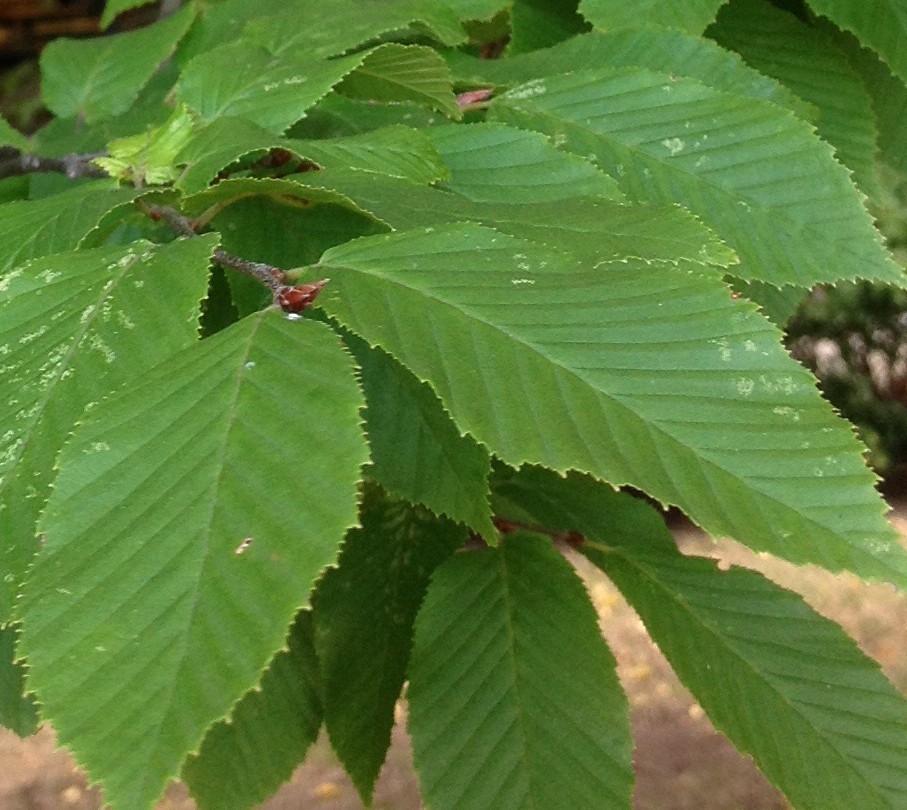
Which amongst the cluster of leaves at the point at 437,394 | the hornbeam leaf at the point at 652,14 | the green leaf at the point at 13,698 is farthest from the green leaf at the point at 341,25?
the green leaf at the point at 13,698

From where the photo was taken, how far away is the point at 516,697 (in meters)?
0.60

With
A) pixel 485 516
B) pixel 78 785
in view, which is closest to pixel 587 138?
pixel 485 516

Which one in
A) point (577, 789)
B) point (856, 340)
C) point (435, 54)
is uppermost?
point (435, 54)

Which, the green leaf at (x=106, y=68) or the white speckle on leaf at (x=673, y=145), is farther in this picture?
the green leaf at (x=106, y=68)

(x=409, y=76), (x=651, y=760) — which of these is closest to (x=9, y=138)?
(x=409, y=76)

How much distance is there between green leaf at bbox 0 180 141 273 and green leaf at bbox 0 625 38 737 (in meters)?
0.25

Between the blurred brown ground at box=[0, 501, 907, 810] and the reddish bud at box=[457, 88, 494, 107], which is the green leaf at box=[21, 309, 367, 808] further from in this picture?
the blurred brown ground at box=[0, 501, 907, 810]

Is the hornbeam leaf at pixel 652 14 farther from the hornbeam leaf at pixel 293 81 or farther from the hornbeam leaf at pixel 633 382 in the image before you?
the hornbeam leaf at pixel 633 382

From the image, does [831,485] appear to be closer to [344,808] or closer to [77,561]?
[77,561]

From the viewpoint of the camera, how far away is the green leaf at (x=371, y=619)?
0.63 metres

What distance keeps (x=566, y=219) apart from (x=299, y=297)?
0.43 ft

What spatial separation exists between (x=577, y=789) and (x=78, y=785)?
1.75 m

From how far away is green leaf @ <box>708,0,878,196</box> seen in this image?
0.79 m

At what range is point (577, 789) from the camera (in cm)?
58
